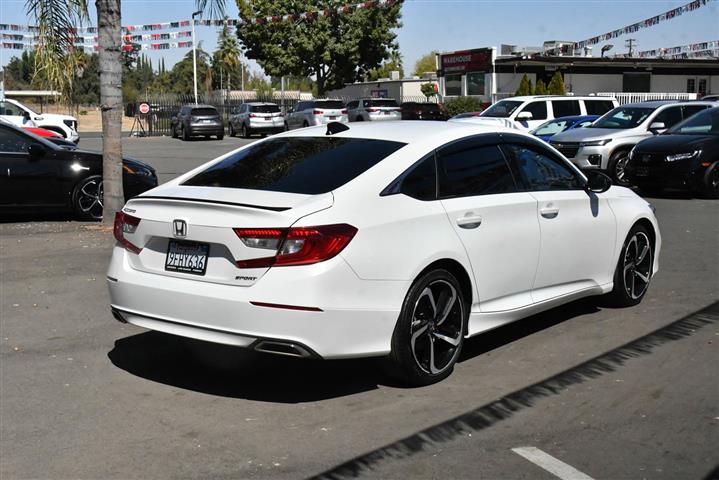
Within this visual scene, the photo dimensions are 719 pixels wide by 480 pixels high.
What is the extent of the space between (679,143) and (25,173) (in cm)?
1072

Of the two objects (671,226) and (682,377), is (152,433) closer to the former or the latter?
(682,377)

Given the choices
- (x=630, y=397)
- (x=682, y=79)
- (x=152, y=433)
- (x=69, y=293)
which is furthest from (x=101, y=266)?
(x=682, y=79)

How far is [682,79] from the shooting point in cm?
5497

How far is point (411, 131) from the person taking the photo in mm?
6121

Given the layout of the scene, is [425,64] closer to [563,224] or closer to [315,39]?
[315,39]

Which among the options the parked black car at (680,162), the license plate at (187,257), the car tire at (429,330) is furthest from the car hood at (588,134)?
the license plate at (187,257)

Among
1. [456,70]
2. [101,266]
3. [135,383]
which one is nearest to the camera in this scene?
[135,383]

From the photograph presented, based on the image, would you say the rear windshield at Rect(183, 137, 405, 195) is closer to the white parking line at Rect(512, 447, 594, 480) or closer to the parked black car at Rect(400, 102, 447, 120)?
the white parking line at Rect(512, 447, 594, 480)

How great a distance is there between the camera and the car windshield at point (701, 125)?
53.2ft

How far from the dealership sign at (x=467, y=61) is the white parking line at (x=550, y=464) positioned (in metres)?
45.3

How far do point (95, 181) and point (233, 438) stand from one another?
8756mm

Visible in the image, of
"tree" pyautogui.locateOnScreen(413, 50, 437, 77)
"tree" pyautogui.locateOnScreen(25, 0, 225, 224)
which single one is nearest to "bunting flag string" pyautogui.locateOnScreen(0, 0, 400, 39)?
"tree" pyautogui.locateOnScreen(25, 0, 225, 224)

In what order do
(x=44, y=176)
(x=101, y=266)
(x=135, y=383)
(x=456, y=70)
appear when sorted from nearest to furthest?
(x=135, y=383), (x=101, y=266), (x=44, y=176), (x=456, y=70)

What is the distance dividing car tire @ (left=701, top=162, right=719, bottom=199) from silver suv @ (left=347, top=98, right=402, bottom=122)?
84.3 feet
